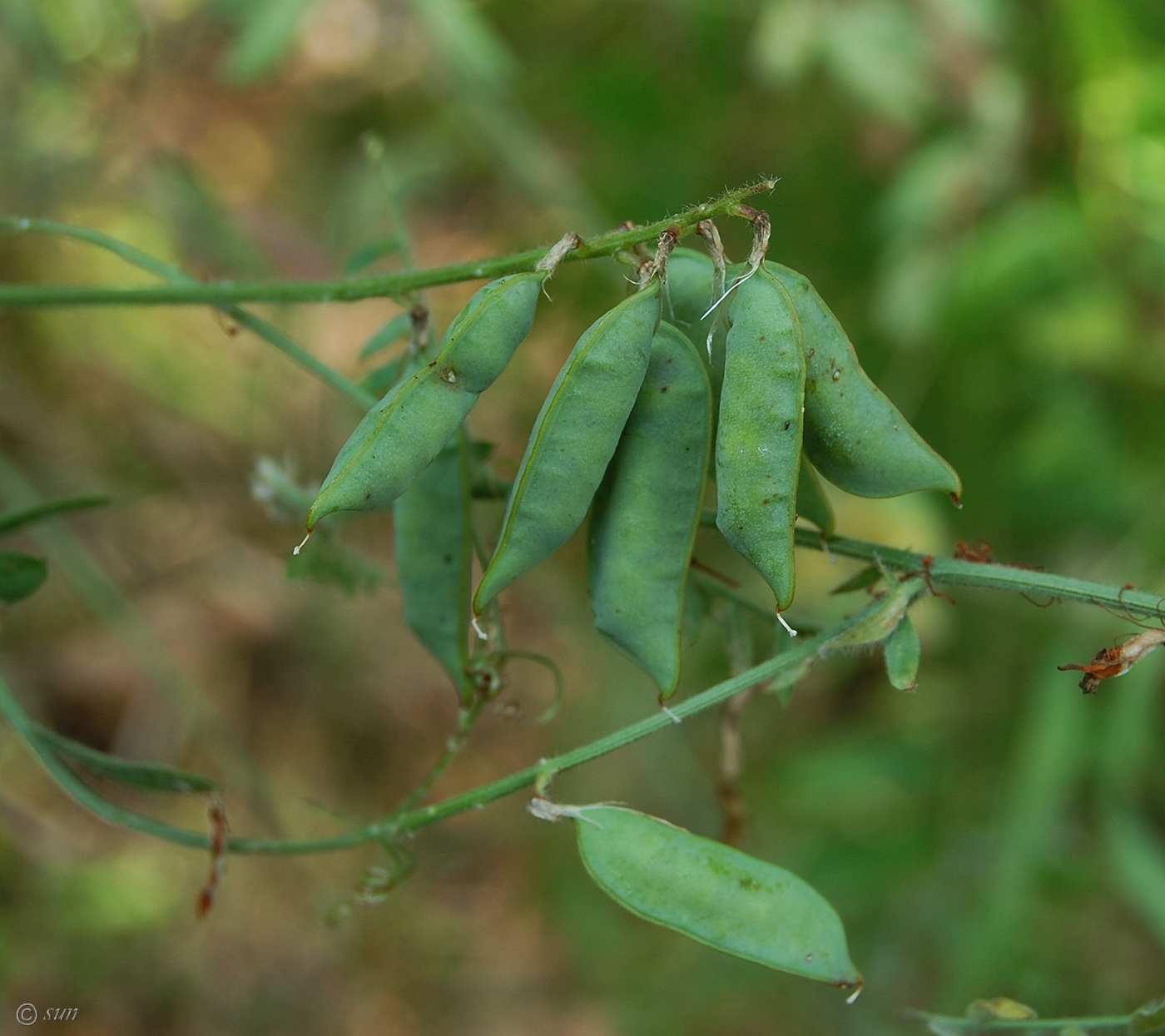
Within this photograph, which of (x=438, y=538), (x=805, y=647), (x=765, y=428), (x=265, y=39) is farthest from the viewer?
(x=265, y=39)

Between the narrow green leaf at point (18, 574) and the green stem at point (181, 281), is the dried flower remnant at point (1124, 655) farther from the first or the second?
the narrow green leaf at point (18, 574)

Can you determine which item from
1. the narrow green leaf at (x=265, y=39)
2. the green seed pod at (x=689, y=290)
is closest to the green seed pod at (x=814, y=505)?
the green seed pod at (x=689, y=290)

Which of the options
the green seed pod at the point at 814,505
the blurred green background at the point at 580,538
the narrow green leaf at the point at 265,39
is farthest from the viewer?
the blurred green background at the point at 580,538

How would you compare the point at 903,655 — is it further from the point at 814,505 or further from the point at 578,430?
the point at 578,430

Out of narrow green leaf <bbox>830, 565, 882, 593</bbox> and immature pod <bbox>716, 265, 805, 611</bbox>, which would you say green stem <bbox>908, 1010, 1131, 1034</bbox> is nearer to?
narrow green leaf <bbox>830, 565, 882, 593</bbox>

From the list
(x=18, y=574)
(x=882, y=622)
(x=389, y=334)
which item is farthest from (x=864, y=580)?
(x=18, y=574)

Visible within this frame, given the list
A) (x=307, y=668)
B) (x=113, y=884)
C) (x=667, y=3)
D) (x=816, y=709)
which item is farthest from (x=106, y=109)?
(x=816, y=709)
